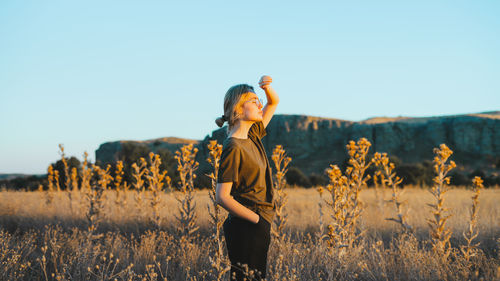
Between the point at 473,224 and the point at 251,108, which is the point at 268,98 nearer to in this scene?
the point at 251,108

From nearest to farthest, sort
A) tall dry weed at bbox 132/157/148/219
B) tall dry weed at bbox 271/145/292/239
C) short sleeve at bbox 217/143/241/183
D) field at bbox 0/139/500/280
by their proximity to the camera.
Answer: short sleeve at bbox 217/143/241/183 < field at bbox 0/139/500/280 < tall dry weed at bbox 271/145/292/239 < tall dry weed at bbox 132/157/148/219

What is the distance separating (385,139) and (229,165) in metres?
55.2

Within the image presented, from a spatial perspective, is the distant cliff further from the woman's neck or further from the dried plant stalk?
the woman's neck

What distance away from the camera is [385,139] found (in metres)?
52.6

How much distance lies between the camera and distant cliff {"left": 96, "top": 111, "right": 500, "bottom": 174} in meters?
47.1

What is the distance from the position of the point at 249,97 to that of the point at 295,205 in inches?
264

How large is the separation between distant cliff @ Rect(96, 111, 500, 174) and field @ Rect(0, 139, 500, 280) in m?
36.0

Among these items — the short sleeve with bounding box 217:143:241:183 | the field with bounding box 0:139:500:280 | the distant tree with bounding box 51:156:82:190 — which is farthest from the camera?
the distant tree with bounding box 51:156:82:190

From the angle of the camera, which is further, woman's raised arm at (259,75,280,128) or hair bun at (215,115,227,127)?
woman's raised arm at (259,75,280,128)

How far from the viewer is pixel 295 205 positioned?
8492mm

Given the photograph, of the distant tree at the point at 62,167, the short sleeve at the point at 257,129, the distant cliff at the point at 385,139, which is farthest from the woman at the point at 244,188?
the distant cliff at the point at 385,139

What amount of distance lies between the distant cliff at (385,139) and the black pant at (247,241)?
130ft

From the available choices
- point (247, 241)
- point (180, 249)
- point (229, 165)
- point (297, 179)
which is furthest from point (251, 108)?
point (297, 179)

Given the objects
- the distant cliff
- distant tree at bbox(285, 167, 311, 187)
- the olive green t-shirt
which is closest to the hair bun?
the olive green t-shirt
